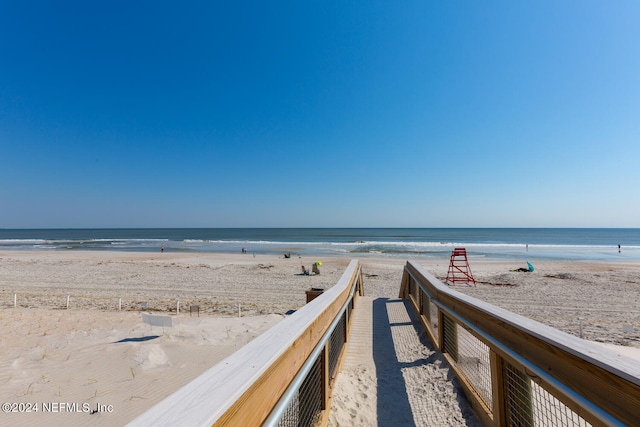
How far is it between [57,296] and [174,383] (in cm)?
1194

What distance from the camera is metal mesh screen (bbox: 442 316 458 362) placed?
10.9 ft

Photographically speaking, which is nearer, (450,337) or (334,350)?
(334,350)

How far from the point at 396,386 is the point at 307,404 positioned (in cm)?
134

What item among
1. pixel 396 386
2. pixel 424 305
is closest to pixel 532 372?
pixel 396 386

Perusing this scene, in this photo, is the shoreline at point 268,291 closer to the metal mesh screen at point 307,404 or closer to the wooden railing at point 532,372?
the wooden railing at point 532,372

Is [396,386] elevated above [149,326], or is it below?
above

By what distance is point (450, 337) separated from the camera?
3.51 m

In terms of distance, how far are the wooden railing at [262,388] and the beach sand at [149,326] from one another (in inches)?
26.2

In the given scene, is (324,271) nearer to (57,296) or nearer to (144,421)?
(57,296)

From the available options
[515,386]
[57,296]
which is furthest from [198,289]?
[515,386]

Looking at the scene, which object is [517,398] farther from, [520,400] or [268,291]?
[268,291]

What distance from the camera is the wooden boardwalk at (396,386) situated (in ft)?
8.21

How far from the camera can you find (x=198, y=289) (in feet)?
50.4

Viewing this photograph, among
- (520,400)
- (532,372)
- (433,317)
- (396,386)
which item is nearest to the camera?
(532,372)
